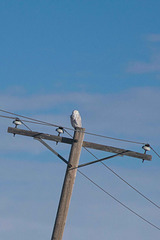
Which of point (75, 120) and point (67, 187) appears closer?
point (67, 187)

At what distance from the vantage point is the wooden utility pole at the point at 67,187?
15.2 meters

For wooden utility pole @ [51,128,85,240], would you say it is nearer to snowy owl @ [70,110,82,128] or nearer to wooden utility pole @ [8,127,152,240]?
wooden utility pole @ [8,127,152,240]

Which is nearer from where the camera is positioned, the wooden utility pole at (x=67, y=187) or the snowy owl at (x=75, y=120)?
the wooden utility pole at (x=67, y=187)

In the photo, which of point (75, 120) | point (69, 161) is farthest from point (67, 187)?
point (75, 120)

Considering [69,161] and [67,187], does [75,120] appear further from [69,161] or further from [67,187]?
[67,187]

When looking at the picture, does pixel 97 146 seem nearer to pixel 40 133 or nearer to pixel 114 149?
pixel 114 149

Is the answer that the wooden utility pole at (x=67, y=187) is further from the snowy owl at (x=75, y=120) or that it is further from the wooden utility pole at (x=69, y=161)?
the snowy owl at (x=75, y=120)

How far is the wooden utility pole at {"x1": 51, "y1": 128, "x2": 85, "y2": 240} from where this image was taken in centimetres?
1516

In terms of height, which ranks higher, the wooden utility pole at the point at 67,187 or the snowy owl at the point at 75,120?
the snowy owl at the point at 75,120

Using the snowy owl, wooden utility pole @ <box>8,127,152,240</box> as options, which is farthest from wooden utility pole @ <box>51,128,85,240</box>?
the snowy owl

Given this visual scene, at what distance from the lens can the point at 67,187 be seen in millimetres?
15344

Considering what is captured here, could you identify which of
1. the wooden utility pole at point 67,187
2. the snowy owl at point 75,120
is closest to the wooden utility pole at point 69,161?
the wooden utility pole at point 67,187

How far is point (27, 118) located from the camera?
54.5 feet

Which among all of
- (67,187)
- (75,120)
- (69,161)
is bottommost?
(67,187)
